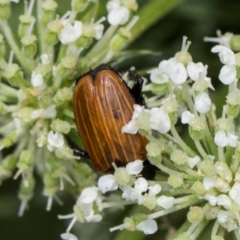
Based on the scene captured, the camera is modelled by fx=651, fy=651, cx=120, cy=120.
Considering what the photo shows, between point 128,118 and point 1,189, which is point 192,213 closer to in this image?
point 128,118

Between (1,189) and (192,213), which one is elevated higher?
(192,213)

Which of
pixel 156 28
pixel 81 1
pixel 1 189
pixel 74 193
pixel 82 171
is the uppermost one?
pixel 81 1

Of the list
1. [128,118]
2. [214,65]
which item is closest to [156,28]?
[214,65]

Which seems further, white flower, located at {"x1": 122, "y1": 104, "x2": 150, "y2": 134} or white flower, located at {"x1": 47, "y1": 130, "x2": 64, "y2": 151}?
white flower, located at {"x1": 47, "y1": 130, "x2": 64, "y2": 151}

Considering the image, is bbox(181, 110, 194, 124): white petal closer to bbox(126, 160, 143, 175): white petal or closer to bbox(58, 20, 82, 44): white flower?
bbox(126, 160, 143, 175): white petal

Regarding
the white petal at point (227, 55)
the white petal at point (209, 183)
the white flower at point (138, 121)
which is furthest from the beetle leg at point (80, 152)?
the white petal at point (227, 55)

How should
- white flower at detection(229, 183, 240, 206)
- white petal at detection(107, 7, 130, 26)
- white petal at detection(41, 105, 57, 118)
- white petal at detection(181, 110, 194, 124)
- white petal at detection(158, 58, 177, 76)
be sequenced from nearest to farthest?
white flower at detection(229, 183, 240, 206)
white petal at detection(181, 110, 194, 124)
white petal at detection(158, 58, 177, 76)
white petal at detection(41, 105, 57, 118)
white petal at detection(107, 7, 130, 26)

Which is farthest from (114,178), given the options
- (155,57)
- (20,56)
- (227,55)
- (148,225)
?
(155,57)

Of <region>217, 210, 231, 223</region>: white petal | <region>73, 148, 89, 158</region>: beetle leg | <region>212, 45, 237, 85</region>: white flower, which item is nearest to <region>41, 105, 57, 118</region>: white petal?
<region>73, 148, 89, 158</region>: beetle leg
